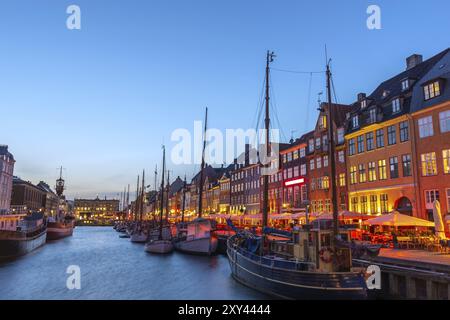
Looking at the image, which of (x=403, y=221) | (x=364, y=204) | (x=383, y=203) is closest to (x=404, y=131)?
(x=383, y=203)

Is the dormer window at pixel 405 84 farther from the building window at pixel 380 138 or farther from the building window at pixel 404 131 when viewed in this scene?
the building window at pixel 380 138

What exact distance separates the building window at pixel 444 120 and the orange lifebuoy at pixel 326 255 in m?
22.4

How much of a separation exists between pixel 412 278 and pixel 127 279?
21.7 m

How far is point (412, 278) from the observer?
1797 cm

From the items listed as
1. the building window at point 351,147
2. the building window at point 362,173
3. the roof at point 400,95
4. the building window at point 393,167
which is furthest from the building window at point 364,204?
the roof at point 400,95

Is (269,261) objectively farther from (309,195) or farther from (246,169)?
(246,169)

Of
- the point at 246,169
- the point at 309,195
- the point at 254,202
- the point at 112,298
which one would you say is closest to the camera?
the point at 112,298

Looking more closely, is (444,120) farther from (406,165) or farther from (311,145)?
(311,145)

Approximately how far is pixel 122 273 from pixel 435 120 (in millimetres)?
33171

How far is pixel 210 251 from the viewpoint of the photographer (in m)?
44.4

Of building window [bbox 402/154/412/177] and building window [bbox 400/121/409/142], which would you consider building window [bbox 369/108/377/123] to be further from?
building window [bbox 402/154/412/177]

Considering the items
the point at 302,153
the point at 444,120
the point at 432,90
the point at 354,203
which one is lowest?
the point at 354,203
